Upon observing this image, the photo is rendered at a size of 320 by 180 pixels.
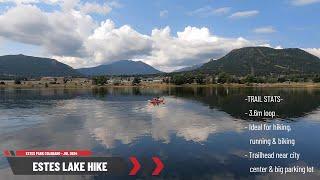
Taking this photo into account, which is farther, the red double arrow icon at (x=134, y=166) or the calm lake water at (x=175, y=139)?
the calm lake water at (x=175, y=139)

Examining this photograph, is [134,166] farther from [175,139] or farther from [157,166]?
[175,139]

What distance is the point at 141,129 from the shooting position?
88250mm

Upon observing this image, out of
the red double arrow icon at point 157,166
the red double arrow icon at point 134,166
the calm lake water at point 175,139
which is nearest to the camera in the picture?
the red double arrow icon at point 157,166

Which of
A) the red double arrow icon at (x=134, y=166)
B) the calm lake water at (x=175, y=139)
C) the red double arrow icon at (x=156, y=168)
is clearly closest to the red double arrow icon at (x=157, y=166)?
the red double arrow icon at (x=156, y=168)

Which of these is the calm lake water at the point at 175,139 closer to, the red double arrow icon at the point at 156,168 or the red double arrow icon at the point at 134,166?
the red double arrow icon at the point at 156,168

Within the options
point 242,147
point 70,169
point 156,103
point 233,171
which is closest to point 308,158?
point 242,147

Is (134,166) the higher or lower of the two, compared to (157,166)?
higher

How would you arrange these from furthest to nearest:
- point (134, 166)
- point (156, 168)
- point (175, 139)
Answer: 1. point (175, 139)
2. point (134, 166)
3. point (156, 168)

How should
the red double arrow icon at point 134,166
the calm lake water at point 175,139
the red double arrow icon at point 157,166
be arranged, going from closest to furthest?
1. the red double arrow icon at point 157,166
2. the red double arrow icon at point 134,166
3. the calm lake water at point 175,139

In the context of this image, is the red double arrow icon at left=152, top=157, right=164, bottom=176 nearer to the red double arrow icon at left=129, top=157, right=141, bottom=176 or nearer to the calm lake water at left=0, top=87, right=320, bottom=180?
the calm lake water at left=0, top=87, right=320, bottom=180

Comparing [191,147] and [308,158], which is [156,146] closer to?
[191,147]

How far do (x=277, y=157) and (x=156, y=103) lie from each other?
346ft

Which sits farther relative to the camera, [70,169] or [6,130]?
[6,130]

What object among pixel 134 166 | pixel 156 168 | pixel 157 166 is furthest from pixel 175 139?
pixel 134 166
